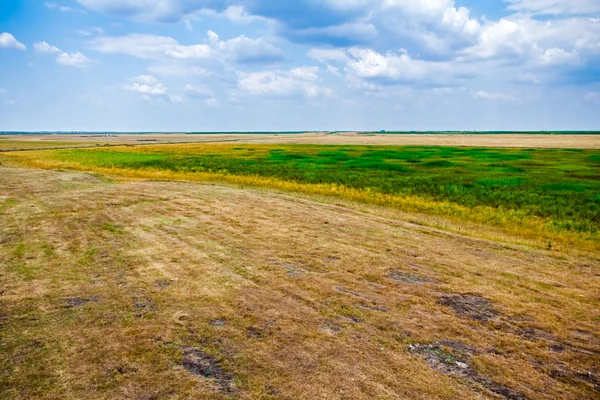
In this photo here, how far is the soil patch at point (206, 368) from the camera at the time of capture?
652 centimetres

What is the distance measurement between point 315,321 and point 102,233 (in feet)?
33.5

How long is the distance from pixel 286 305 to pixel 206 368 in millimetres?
2882

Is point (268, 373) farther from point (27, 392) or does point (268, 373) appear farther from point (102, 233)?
point (102, 233)

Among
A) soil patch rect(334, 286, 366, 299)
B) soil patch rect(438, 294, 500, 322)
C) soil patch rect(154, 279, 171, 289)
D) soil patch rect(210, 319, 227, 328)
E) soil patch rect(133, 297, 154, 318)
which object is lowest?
soil patch rect(438, 294, 500, 322)

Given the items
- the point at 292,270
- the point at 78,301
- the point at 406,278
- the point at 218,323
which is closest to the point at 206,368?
the point at 218,323

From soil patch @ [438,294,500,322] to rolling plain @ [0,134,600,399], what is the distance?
2.2 inches

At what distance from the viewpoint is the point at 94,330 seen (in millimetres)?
8000

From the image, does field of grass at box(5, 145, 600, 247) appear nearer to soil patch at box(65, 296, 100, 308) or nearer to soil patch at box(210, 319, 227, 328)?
soil patch at box(210, 319, 227, 328)

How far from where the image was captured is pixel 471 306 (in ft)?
32.1

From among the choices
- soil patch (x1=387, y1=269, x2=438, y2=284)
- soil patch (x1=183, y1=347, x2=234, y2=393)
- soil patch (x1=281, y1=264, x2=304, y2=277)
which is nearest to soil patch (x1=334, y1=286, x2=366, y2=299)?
soil patch (x1=281, y1=264, x2=304, y2=277)

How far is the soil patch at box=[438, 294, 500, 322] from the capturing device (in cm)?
932

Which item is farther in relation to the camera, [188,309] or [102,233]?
[102,233]

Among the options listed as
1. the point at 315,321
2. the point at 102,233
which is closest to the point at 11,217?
the point at 102,233

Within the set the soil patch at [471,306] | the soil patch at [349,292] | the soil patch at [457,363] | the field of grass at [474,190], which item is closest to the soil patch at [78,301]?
the soil patch at [349,292]
